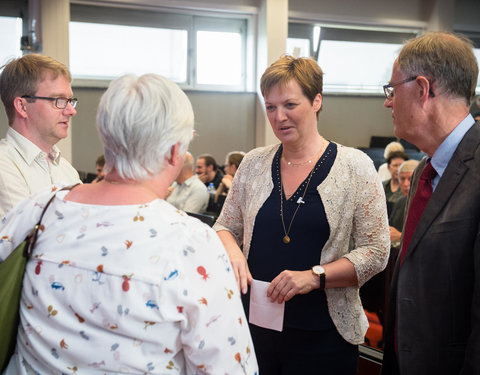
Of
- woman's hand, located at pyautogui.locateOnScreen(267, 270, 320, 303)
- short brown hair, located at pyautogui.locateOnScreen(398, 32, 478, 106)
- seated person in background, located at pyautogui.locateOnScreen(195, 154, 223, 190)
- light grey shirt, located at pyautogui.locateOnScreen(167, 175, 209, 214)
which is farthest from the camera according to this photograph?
seated person in background, located at pyautogui.locateOnScreen(195, 154, 223, 190)

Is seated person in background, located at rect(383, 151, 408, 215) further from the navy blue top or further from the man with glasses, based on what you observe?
the man with glasses

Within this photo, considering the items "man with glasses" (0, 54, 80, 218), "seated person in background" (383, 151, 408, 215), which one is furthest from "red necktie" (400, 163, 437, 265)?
"seated person in background" (383, 151, 408, 215)

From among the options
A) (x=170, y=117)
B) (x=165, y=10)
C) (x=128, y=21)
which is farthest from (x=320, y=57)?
(x=170, y=117)

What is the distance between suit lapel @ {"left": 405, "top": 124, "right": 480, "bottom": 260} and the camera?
52.0 inches

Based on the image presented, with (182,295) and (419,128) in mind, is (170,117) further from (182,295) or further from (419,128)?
(419,128)

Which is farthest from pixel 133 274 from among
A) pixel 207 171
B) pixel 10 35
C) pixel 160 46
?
pixel 160 46

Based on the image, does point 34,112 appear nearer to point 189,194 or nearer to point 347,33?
point 189,194

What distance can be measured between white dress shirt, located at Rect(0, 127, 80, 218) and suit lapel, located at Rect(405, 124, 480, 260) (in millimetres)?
1201

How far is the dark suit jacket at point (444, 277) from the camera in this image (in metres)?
1.28

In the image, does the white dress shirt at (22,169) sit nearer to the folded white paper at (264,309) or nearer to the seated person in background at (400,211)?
the folded white paper at (264,309)

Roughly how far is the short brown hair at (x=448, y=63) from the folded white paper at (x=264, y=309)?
82 cm

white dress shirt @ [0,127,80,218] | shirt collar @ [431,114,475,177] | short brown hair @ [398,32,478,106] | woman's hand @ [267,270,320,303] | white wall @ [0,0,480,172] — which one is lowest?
woman's hand @ [267,270,320,303]

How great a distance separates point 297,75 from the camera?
175cm

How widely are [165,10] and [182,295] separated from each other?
8531mm
